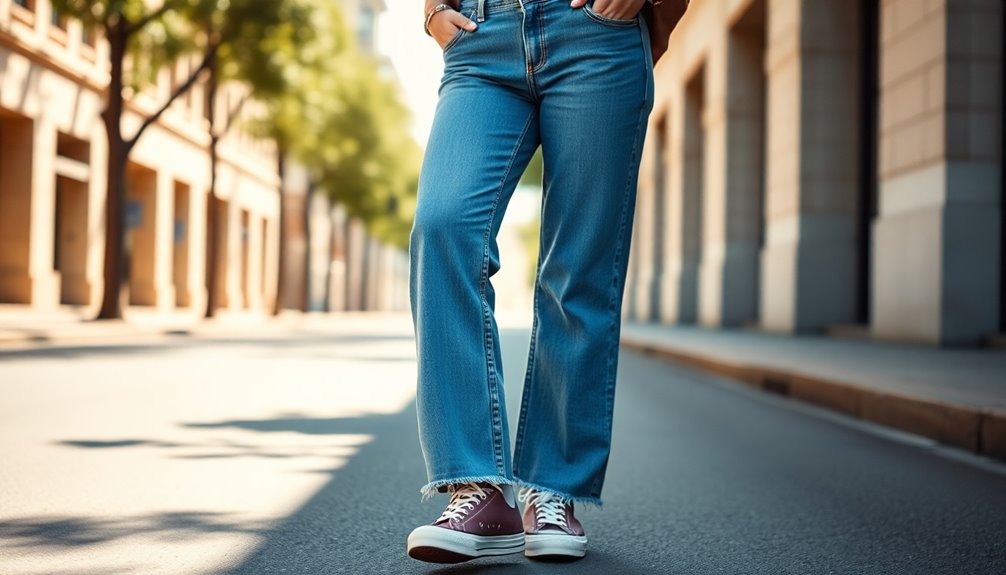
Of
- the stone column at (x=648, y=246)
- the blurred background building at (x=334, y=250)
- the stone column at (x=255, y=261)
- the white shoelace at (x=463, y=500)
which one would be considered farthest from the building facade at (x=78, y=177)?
the white shoelace at (x=463, y=500)

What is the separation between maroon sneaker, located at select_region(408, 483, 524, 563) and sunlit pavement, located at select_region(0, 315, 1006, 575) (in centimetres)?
9

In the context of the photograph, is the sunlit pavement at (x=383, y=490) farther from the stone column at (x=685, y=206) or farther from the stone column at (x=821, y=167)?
the stone column at (x=685, y=206)

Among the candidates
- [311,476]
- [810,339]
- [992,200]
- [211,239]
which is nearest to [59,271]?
[211,239]

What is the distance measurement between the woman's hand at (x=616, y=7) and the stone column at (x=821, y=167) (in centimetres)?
1237

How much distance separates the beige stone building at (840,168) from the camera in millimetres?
10289

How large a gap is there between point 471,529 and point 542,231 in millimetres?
842

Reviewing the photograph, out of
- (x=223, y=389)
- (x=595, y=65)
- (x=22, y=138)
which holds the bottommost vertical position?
(x=223, y=389)

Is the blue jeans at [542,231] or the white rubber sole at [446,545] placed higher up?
the blue jeans at [542,231]

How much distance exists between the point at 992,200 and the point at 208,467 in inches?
335

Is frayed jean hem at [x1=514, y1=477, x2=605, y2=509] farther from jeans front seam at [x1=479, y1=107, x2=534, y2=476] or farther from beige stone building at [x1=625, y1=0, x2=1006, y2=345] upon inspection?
beige stone building at [x1=625, y1=0, x2=1006, y2=345]

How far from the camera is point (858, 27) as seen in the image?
47.6ft

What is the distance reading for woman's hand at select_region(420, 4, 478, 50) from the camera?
2652 mm

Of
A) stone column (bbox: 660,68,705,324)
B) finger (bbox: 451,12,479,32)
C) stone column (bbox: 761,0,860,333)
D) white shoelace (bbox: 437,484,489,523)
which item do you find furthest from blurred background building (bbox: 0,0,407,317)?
white shoelace (bbox: 437,484,489,523)

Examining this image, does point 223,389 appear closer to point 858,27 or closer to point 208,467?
point 208,467
